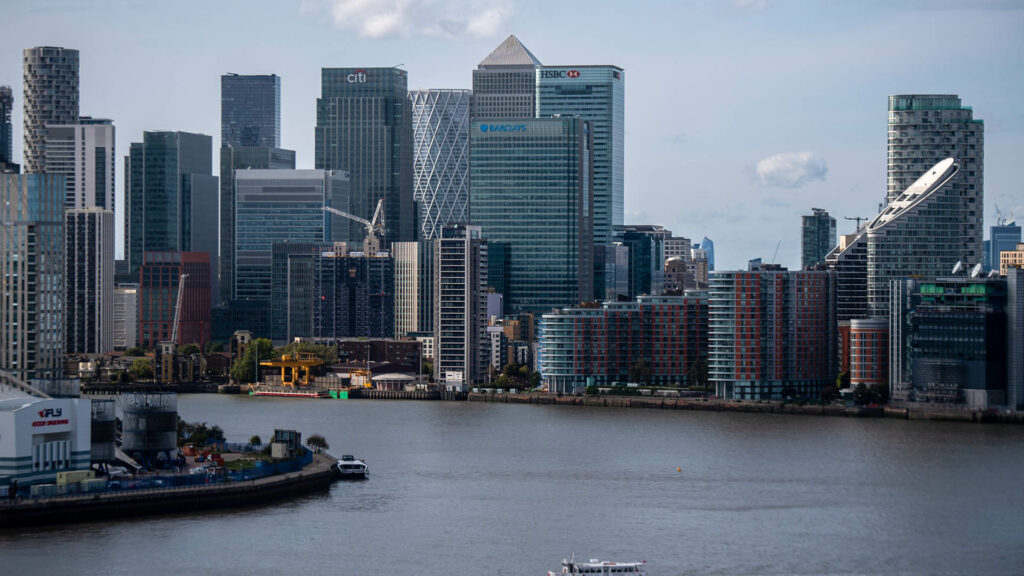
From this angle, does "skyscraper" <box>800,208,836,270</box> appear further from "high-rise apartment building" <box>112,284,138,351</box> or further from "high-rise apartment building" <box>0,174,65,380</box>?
"high-rise apartment building" <box>0,174,65,380</box>

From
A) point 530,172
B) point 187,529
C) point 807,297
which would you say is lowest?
point 187,529

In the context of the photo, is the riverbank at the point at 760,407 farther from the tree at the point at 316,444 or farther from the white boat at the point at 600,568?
the white boat at the point at 600,568

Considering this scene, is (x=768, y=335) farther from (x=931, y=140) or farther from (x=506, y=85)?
(x=506, y=85)

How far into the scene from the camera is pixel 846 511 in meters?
61.1

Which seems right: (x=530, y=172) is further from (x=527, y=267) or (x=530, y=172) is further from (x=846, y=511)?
(x=846, y=511)

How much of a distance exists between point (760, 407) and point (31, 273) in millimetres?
45047

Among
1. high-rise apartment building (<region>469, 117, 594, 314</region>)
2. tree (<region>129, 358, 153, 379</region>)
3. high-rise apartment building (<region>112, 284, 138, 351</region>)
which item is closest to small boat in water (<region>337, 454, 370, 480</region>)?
tree (<region>129, 358, 153, 379</region>)

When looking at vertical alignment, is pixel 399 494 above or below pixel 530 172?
below

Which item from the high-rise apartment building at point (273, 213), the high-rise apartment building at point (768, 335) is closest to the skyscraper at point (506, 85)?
the high-rise apartment building at point (273, 213)

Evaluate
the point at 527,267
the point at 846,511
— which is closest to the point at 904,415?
the point at 846,511

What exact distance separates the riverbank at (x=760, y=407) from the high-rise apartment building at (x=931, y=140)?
30.9 m

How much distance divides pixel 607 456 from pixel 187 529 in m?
26.0

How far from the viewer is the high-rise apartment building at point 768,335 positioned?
111m

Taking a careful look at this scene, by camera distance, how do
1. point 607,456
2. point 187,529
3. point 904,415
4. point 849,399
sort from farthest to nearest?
point 849,399 < point 904,415 < point 607,456 < point 187,529
